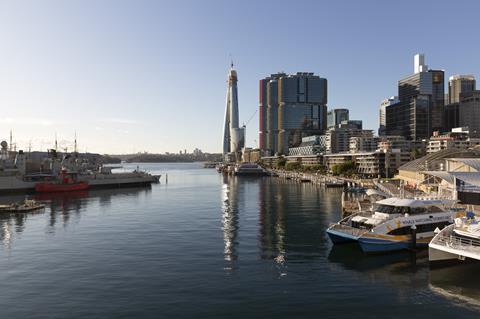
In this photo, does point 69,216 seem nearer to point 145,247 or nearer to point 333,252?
point 145,247

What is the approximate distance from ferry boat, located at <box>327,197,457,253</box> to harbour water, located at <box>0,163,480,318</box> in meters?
1.56

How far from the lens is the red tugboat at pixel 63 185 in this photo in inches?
5310

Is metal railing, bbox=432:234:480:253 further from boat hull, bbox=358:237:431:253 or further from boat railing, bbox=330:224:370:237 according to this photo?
boat railing, bbox=330:224:370:237

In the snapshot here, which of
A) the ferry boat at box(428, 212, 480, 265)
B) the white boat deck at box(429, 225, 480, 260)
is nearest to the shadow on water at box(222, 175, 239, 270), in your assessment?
the ferry boat at box(428, 212, 480, 265)

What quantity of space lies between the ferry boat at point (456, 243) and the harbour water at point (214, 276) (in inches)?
50.8

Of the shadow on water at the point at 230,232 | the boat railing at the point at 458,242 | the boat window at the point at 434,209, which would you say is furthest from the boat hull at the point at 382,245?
the shadow on water at the point at 230,232

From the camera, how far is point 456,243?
3716 cm

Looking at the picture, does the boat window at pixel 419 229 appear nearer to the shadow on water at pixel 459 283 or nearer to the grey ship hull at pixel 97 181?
the shadow on water at pixel 459 283

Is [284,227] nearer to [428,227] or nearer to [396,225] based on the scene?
[396,225]

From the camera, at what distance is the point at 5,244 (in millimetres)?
51781

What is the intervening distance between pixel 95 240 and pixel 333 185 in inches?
4223

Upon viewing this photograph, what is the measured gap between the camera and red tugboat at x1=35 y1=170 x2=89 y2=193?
135m

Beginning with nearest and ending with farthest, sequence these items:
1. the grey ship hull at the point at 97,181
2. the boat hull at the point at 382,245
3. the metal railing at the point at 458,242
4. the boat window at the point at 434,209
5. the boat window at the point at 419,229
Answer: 1. the metal railing at the point at 458,242
2. the boat hull at the point at 382,245
3. the boat window at the point at 419,229
4. the boat window at the point at 434,209
5. the grey ship hull at the point at 97,181

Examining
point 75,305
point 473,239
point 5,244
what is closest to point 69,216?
point 5,244
